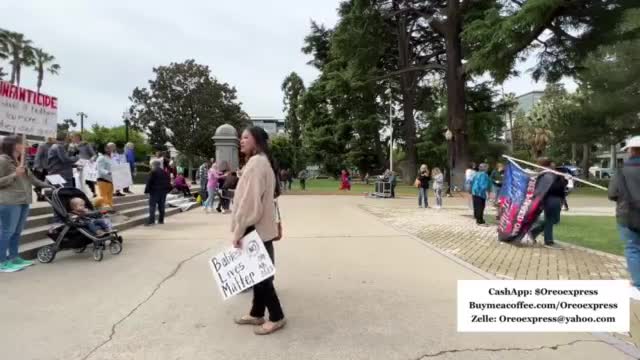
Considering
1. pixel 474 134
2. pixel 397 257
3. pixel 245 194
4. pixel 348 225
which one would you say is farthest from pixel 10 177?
pixel 474 134

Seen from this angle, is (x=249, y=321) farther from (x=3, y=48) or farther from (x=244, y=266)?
(x=3, y=48)

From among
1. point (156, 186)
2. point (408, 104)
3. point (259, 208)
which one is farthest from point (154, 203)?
point (408, 104)

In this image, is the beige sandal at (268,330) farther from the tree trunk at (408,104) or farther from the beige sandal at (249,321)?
the tree trunk at (408,104)

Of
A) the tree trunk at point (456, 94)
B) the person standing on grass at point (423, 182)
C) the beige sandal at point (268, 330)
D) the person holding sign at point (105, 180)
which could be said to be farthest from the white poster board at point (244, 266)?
the tree trunk at point (456, 94)

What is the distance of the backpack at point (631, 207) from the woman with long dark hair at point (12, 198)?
7538 mm

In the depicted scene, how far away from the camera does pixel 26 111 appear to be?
26.8 ft

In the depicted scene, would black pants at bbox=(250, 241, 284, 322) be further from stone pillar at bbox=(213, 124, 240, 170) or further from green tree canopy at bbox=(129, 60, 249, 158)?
green tree canopy at bbox=(129, 60, 249, 158)

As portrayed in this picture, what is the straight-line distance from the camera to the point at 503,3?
24391 millimetres

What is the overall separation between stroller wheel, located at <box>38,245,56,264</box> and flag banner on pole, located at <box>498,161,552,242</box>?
7.98m

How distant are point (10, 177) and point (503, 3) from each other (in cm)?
2461

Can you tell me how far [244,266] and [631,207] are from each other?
4.02 meters

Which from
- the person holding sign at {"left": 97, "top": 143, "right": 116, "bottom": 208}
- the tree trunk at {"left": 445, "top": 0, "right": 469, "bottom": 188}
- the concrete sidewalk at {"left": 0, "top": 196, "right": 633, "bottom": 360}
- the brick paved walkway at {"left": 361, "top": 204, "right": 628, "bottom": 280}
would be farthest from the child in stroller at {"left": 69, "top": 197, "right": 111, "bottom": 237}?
the tree trunk at {"left": 445, "top": 0, "right": 469, "bottom": 188}

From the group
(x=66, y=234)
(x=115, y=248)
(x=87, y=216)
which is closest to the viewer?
(x=66, y=234)

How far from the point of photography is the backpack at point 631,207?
15.7 feet
